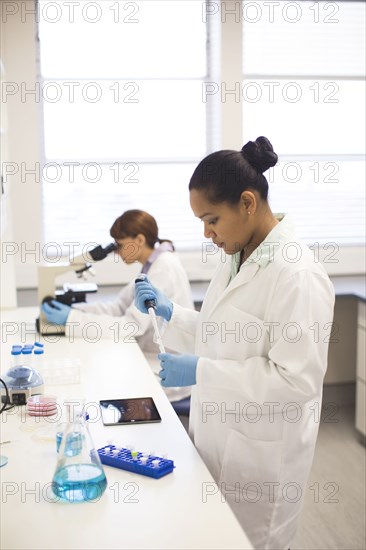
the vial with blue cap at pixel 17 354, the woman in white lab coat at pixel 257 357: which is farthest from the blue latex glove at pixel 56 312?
the woman in white lab coat at pixel 257 357

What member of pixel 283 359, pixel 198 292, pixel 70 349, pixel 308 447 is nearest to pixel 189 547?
pixel 283 359

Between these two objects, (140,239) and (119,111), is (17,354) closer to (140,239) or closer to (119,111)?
(140,239)

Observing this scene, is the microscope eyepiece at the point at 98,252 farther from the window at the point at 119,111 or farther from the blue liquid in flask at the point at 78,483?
the blue liquid in flask at the point at 78,483

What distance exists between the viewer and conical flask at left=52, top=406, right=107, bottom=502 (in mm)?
1366

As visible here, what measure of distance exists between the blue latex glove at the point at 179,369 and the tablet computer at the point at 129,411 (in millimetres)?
170

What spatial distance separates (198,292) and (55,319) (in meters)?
1.16

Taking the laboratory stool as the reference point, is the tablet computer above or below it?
above

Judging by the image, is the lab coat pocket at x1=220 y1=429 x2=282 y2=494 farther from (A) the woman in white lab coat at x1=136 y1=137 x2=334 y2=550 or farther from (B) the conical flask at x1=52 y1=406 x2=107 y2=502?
(B) the conical flask at x1=52 y1=406 x2=107 y2=502

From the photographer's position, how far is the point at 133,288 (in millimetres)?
2861

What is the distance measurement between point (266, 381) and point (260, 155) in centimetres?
57

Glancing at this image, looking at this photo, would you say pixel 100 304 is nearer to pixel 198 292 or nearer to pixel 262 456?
pixel 198 292

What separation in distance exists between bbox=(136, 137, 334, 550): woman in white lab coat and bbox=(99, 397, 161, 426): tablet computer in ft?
0.50

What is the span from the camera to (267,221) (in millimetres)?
1743

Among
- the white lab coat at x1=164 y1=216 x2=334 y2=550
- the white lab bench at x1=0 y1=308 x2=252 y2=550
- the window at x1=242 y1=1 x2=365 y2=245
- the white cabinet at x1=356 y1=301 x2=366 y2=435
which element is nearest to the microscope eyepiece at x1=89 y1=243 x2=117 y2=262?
the white lab bench at x1=0 y1=308 x2=252 y2=550
